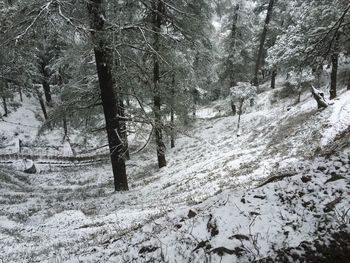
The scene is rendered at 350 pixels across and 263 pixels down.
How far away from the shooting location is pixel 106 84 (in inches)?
419

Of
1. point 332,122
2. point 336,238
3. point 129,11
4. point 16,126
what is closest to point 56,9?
point 129,11

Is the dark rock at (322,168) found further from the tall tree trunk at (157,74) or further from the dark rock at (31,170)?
the dark rock at (31,170)

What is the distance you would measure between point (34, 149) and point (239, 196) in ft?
90.4

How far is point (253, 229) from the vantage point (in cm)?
387

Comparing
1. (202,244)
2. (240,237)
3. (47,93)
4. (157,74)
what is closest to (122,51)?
(157,74)

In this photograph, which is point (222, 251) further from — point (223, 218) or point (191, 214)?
point (191, 214)

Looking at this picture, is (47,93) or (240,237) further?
(47,93)

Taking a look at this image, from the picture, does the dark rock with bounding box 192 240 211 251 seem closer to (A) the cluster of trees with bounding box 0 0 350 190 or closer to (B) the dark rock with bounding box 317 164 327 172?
(B) the dark rock with bounding box 317 164 327 172

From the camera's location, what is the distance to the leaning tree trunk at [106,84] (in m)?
8.65

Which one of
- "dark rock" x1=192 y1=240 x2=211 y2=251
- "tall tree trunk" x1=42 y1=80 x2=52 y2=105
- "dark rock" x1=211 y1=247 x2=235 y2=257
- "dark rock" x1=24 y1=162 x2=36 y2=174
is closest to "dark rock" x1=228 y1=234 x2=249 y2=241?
"dark rock" x1=211 y1=247 x2=235 y2=257

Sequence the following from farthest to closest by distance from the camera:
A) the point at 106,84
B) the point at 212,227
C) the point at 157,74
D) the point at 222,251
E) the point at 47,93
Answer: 1. the point at 47,93
2. the point at 157,74
3. the point at 106,84
4. the point at 212,227
5. the point at 222,251

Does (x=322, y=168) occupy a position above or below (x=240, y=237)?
above

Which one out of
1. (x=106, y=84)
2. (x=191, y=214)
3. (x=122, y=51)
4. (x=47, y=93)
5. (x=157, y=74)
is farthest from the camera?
(x=47, y=93)

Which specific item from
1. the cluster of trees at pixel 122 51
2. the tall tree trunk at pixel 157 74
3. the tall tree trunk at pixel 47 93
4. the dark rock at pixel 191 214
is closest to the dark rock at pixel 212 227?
the dark rock at pixel 191 214
